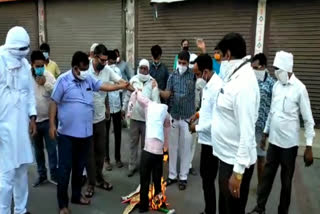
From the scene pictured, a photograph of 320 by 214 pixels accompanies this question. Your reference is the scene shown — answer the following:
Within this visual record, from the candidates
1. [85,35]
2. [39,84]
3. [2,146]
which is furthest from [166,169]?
[85,35]

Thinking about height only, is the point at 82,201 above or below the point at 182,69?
below

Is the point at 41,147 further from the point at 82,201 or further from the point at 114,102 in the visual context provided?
the point at 114,102

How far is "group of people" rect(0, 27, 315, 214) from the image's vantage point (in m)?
2.54

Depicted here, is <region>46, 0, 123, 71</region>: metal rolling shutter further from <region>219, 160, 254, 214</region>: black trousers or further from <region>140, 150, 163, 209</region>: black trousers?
<region>219, 160, 254, 214</region>: black trousers

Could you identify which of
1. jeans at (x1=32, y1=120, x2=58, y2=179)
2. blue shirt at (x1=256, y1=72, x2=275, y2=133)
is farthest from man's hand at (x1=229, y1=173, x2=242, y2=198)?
jeans at (x1=32, y1=120, x2=58, y2=179)

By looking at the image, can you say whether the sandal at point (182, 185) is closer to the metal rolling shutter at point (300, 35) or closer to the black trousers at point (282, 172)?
the black trousers at point (282, 172)

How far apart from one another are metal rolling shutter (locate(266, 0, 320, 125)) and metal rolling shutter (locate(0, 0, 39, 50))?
6809 mm

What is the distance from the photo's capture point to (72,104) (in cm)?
366

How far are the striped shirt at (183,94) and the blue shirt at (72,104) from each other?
1.29 m

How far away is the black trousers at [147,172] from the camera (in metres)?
3.82

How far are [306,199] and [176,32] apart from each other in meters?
4.83

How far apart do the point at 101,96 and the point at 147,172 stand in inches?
47.8

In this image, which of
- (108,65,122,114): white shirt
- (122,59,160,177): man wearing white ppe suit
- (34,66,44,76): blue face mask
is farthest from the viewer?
(108,65,122,114): white shirt

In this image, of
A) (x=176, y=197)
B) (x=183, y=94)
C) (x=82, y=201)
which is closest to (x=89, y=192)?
(x=82, y=201)
